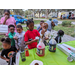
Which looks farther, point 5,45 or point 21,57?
point 5,45

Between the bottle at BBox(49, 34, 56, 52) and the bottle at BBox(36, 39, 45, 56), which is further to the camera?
the bottle at BBox(49, 34, 56, 52)

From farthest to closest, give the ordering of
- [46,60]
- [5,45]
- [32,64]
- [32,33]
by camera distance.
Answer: [32,33], [5,45], [46,60], [32,64]

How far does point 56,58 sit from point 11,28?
148 centimetres

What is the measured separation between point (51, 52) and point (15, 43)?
1181mm

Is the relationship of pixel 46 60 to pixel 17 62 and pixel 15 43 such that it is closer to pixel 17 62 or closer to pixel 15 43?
pixel 17 62

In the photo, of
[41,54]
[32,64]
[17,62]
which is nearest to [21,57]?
[17,62]

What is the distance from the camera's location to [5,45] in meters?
1.40

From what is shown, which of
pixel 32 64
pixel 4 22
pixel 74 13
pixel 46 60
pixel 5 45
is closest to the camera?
pixel 32 64

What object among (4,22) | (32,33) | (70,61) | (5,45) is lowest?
(70,61)

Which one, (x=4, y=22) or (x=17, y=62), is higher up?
(x=4, y=22)

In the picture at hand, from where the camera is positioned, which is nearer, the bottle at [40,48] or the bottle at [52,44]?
the bottle at [40,48]

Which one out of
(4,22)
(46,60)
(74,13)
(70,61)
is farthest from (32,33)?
(74,13)

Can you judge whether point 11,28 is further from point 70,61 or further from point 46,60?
point 70,61

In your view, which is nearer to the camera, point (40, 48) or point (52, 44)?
point (40, 48)
